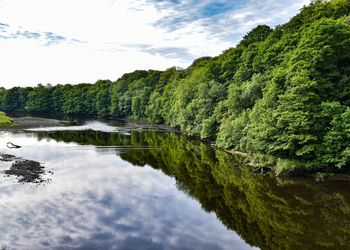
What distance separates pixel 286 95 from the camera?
1633 inches

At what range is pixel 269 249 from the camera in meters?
22.7

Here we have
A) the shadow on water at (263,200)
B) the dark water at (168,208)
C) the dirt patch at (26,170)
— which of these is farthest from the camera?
the dirt patch at (26,170)

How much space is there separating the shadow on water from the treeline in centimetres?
373

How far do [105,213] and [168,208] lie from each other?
5589mm

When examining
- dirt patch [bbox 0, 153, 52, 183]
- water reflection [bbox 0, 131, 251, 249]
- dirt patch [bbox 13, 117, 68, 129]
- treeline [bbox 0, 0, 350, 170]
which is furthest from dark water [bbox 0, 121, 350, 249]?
dirt patch [bbox 13, 117, 68, 129]

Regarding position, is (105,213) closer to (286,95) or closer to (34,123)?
(286,95)

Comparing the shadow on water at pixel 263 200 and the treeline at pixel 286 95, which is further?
the treeline at pixel 286 95

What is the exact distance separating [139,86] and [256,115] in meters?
103

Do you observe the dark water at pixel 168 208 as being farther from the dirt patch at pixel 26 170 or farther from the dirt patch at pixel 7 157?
the dirt patch at pixel 7 157

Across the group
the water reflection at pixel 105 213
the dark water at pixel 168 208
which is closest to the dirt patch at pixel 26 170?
the dark water at pixel 168 208

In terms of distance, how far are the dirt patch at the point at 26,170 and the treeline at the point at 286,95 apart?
86.0ft

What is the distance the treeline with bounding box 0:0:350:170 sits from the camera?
38938mm

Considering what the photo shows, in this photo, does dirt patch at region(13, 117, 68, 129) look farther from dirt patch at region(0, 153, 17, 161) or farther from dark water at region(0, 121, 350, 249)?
dark water at region(0, 121, 350, 249)

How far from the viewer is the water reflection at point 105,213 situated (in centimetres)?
2386
